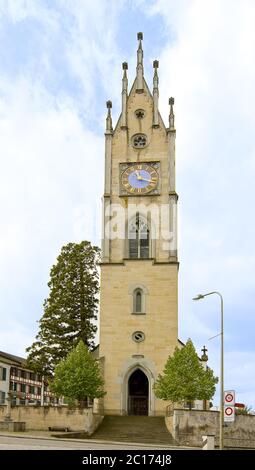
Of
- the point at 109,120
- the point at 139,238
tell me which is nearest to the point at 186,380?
the point at 139,238

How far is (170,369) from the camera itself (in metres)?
47.4

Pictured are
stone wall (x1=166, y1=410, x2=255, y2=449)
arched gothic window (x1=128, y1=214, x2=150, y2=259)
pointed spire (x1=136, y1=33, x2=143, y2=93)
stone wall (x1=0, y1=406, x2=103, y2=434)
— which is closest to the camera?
stone wall (x1=166, y1=410, x2=255, y2=449)

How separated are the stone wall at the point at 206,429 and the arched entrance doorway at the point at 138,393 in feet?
35.9

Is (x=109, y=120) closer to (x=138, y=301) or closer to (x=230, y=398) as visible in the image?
(x=138, y=301)

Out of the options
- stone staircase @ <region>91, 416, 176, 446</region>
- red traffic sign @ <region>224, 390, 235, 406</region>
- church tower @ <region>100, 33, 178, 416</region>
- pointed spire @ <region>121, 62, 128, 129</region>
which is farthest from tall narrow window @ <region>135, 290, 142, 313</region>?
red traffic sign @ <region>224, 390, 235, 406</region>

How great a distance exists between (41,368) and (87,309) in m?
6.50

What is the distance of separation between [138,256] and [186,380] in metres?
13.5

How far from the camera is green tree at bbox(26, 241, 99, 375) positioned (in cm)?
5644

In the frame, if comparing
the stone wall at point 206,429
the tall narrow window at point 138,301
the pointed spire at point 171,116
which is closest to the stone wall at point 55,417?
the stone wall at point 206,429

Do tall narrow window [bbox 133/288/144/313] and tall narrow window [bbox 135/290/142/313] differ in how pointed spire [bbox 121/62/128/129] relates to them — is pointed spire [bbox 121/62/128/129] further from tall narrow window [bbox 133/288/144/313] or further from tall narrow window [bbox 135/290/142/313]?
tall narrow window [bbox 135/290/142/313]

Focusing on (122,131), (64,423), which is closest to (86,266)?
(122,131)

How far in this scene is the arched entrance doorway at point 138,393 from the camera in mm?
53531

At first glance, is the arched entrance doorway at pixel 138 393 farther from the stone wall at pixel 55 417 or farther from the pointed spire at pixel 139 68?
the pointed spire at pixel 139 68

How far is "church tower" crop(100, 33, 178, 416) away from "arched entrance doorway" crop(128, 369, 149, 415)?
8cm
